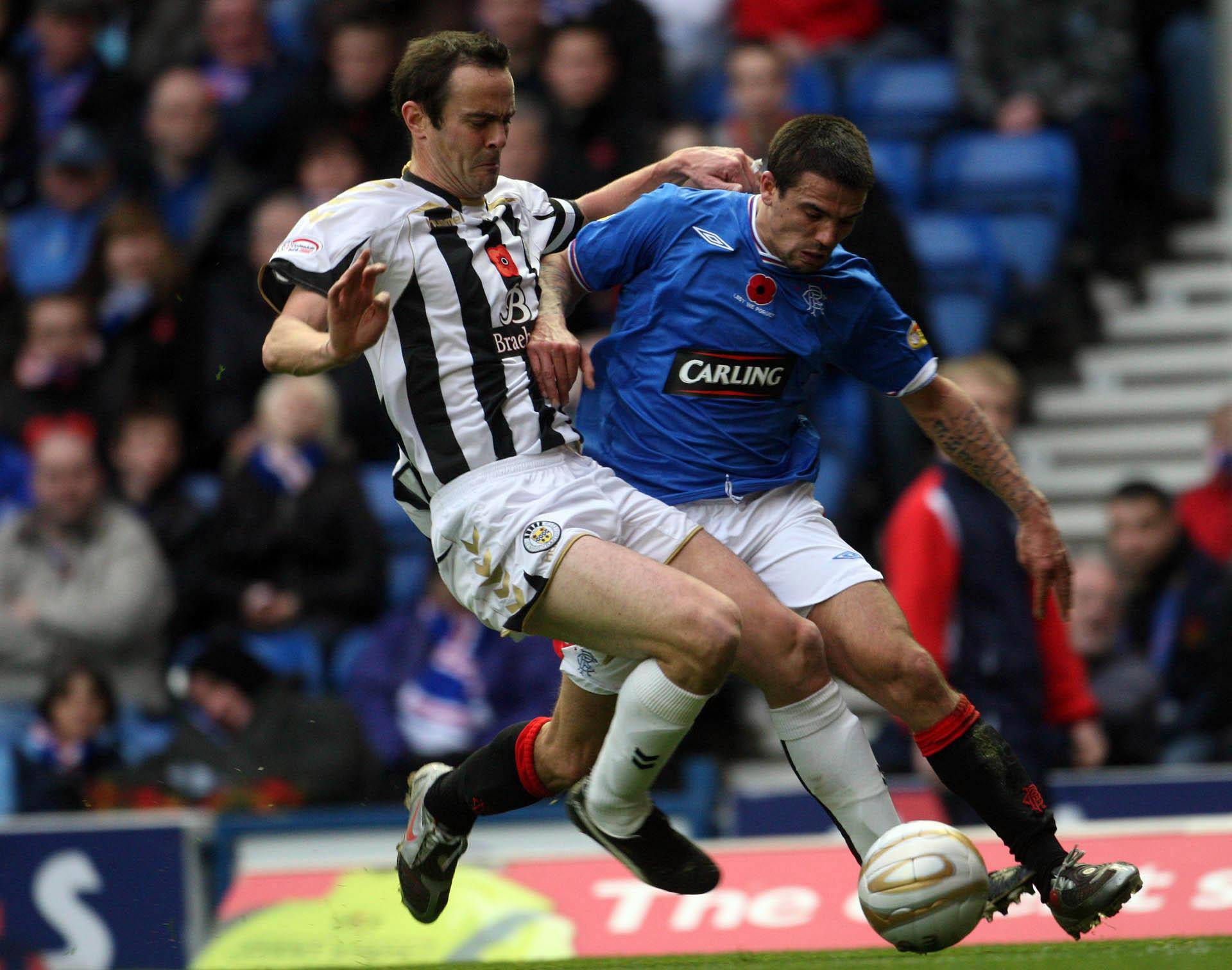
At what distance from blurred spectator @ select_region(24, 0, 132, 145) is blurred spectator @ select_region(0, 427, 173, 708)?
2.43 metres

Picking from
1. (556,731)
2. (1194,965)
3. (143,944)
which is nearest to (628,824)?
(556,731)

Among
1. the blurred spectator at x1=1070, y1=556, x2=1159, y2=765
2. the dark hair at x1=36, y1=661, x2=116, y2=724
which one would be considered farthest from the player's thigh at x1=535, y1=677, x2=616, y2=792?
the dark hair at x1=36, y1=661, x2=116, y2=724

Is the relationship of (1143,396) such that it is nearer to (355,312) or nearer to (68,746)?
(68,746)

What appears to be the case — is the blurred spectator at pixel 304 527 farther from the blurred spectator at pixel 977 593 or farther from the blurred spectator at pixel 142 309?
the blurred spectator at pixel 977 593

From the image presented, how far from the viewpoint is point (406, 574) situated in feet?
28.6

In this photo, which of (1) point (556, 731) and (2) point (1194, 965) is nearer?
(2) point (1194, 965)

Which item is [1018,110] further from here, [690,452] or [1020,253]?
[690,452]

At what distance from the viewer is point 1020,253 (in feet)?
30.8

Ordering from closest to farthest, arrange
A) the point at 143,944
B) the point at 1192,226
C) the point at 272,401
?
the point at 143,944 → the point at 272,401 → the point at 1192,226

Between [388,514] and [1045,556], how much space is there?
4298mm

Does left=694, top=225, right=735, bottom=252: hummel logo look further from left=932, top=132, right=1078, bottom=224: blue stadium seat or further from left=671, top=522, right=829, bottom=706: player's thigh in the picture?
left=932, top=132, right=1078, bottom=224: blue stadium seat

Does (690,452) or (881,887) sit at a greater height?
(690,452)

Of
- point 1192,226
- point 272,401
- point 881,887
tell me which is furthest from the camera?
point 1192,226

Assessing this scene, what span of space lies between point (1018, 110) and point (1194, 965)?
5787 mm
